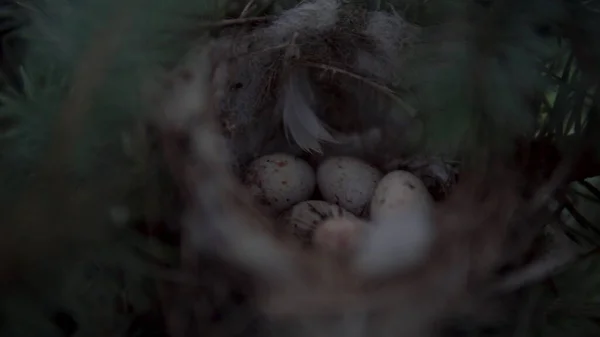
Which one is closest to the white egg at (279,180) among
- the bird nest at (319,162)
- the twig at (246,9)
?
the bird nest at (319,162)

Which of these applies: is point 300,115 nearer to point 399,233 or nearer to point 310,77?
point 310,77

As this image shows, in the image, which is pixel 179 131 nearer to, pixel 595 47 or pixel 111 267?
pixel 111 267

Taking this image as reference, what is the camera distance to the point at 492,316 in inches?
Result: 14.2

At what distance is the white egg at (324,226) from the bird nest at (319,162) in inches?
0.4

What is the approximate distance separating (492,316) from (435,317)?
0.12 ft

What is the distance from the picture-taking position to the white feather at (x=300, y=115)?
1.92ft

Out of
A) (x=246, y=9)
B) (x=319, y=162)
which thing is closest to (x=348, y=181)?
(x=319, y=162)

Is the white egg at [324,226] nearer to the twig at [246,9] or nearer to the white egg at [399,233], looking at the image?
the white egg at [399,233]

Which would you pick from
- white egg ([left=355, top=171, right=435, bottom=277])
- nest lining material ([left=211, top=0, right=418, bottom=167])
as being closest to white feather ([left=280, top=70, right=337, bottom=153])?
nest lining material ([left=211, top=0, right=418, bottom=167])

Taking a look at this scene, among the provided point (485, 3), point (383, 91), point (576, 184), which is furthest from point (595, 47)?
point (383, 91)

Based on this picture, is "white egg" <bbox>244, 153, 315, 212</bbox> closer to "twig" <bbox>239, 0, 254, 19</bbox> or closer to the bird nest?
the bird nest

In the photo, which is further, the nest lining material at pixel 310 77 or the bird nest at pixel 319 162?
the nest lining material at pixel 310 77

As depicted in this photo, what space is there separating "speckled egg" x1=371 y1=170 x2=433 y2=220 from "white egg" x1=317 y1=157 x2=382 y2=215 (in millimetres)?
31

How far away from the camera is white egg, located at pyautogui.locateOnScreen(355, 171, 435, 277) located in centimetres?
38
